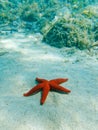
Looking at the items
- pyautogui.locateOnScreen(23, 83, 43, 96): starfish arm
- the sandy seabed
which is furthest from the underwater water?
pyautogui.locateOnScreen(23, 83, 43, 96): starfish arm

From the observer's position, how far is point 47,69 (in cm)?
597

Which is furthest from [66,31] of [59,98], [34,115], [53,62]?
[34,115]

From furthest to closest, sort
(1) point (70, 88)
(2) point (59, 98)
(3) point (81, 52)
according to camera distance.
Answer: (3) point (81, 52) → (1) point (70, 88) → (2) point (59, 98)

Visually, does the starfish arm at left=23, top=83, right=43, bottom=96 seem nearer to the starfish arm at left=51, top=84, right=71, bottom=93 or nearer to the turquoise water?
the starfish arm at left=51, top=84, right=71, bottom=93

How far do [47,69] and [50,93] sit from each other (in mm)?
1348

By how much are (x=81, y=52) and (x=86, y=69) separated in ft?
4.39

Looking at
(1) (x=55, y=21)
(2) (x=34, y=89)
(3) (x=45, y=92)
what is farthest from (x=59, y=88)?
(1) (x=55, y=21)

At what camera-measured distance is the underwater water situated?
161 inches

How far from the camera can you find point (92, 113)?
4301 millimetres

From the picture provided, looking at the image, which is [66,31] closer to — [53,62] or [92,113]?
[53,62]

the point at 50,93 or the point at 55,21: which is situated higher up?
the point at 55,21

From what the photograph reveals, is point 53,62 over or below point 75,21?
below

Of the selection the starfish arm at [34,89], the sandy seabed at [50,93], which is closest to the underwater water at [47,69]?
the sandy seabed at [50,93]

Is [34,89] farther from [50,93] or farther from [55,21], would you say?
[55,21]
